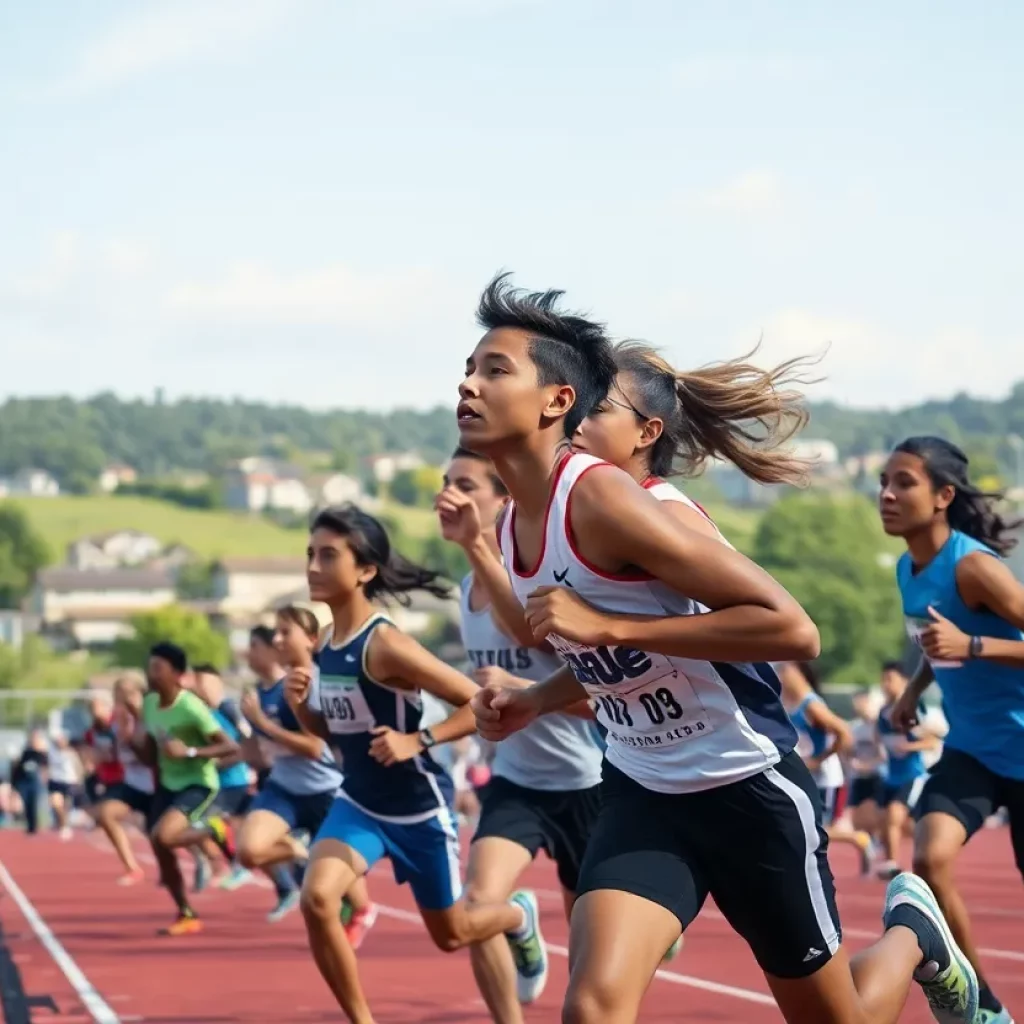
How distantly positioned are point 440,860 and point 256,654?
662 cm

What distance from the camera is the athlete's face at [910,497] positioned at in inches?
316

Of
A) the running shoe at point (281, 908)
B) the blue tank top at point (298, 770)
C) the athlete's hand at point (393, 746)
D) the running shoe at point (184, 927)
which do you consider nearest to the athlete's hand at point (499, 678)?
the athlete's hand at point (393, 746)

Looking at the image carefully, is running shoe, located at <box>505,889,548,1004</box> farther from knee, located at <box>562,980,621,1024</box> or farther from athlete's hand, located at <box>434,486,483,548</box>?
knee, located at <box>562,980,621,1024</box>

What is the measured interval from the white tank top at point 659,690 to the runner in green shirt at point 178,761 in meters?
9.28

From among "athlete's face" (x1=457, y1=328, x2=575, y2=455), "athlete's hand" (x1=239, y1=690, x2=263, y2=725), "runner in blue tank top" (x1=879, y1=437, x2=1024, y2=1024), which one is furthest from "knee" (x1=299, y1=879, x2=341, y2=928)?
"athlete's hand" (x1=239, y1=690, x2=263, y2=725)

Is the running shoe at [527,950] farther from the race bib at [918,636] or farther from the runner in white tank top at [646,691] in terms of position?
the runner in white tank top at [646,691]

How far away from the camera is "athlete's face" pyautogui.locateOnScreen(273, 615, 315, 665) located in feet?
39.3

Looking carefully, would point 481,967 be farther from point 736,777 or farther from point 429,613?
point 429,613

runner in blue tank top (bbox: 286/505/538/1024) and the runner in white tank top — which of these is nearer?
the runner in white tank top

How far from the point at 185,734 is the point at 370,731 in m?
6.80

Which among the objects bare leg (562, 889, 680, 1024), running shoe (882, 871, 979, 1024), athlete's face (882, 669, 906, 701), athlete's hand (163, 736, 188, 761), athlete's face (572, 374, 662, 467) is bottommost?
athlete's face (882, 669, 906, 701)

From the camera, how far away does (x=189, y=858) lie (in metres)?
25.4

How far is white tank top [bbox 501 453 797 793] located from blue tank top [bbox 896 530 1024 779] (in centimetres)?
275

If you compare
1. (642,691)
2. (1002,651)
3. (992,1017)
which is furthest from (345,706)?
(642,691)
